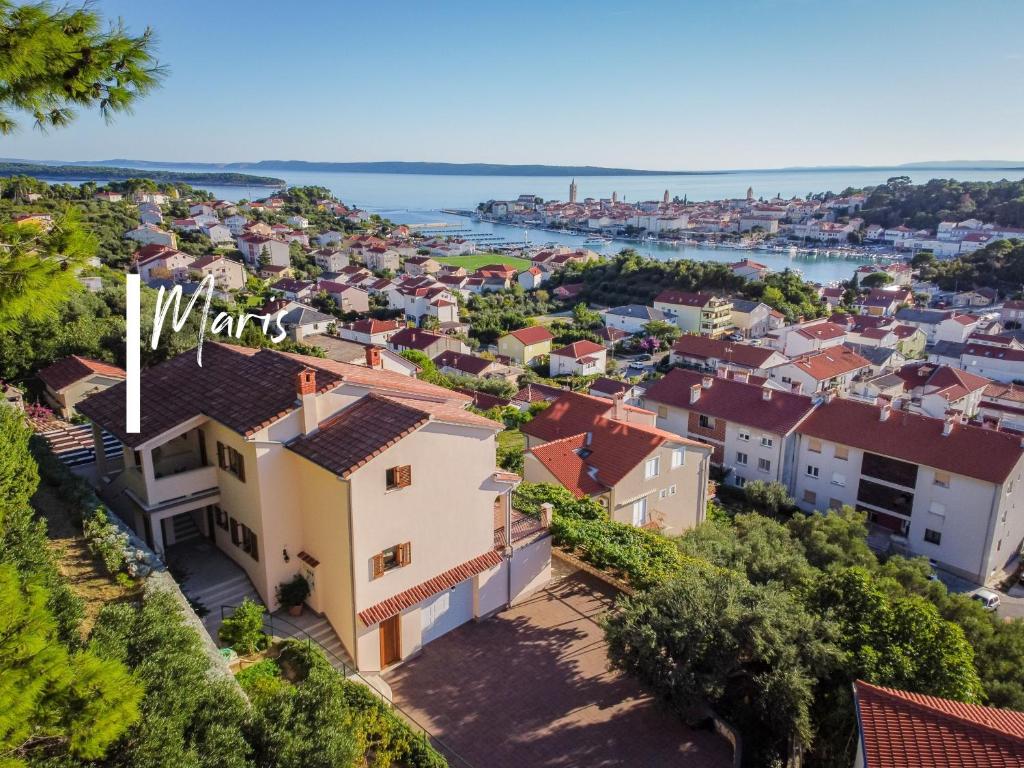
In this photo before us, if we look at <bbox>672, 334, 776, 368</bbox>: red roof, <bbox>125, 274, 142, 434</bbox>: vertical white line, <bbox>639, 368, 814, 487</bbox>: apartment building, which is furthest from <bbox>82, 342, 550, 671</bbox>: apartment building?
<bbox>672, 334, 776, 368</bbox>: red roof

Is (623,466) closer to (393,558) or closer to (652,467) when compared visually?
(652,467)

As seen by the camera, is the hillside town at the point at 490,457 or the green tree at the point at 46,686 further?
the hillside town at the point at 490,457

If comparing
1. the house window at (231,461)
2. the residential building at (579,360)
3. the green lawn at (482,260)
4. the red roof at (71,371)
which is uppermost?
the house window at (231,461)

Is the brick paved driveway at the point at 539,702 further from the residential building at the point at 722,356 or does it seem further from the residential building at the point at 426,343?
the residential building at the point at 426,343

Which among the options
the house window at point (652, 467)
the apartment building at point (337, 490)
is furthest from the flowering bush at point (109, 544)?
the house window at point (652, 467)

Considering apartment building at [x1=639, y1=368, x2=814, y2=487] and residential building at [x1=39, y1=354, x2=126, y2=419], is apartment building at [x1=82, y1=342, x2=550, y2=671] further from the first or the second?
apartment building at [x1=639, y1=368, x2=814, y2=487]

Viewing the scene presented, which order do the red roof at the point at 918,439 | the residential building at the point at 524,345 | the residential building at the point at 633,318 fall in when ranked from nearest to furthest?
the red roof at the point at 918,439 < the residential building at the point at 524,345 < the residential building at the point at 633,318
